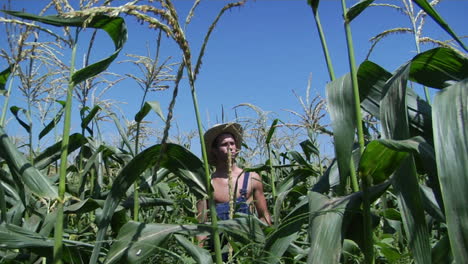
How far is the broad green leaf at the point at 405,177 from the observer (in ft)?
4.25

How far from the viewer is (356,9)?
1522mm

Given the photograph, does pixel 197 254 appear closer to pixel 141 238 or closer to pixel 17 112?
pixel 141 238

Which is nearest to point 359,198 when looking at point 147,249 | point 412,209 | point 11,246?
point 412,209

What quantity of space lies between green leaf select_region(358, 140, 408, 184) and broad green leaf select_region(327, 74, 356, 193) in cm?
5

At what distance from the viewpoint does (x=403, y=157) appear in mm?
1369

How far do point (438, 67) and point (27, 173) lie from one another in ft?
4.88

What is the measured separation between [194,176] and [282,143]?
2.68 m

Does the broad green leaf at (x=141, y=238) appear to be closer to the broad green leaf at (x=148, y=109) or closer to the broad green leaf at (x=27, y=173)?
the broad green leaf at (x=27, y=173)

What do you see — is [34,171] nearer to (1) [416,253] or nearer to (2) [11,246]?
(2) [11,246]

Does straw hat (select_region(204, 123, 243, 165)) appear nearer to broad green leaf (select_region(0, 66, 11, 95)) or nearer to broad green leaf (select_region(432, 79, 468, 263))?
broad green leaf (select_region(0, 66, 11, 95))

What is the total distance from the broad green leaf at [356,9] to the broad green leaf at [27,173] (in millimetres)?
1139

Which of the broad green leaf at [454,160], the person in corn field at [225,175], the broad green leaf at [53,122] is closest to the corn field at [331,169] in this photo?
the broad green leaf at [454,160]

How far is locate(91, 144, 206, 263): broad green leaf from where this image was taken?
5.20ft

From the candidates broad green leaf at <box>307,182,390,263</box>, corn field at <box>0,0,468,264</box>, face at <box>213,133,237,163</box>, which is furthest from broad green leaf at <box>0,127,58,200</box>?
face at <box>213,133,237,163</box>
